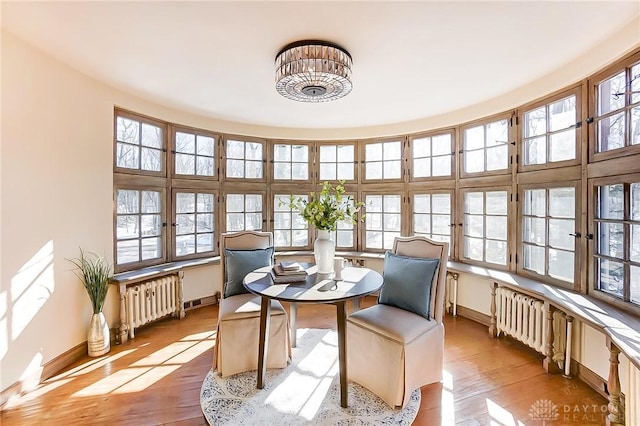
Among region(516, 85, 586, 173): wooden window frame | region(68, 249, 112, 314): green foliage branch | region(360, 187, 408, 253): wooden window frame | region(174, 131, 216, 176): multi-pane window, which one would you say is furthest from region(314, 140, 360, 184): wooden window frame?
region(68, 249, 112, 314): green foliage branch

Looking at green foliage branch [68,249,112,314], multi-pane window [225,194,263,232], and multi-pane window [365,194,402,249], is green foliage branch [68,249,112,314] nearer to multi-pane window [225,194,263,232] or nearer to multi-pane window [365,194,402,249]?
multi-pane window [225,194,263,232]

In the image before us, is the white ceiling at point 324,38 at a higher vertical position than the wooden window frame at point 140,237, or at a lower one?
higher

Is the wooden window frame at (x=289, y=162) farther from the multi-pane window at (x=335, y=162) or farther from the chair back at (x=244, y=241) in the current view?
the chair back at (x=244, y=241)

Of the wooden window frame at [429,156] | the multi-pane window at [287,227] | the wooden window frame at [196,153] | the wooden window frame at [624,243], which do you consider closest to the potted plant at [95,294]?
the wooden window frame at [196,153]

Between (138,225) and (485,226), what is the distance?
13.4ft

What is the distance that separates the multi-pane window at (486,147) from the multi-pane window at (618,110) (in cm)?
94

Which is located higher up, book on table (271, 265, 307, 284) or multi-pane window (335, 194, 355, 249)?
multi-pane window (335, 194, 355, 249)

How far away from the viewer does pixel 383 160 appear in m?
4.47

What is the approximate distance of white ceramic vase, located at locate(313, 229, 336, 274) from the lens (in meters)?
2.67

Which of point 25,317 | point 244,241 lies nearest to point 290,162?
point 244,241

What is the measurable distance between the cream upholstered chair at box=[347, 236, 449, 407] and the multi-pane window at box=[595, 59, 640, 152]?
1.45 meters

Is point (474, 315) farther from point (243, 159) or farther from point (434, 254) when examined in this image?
point (243, 159)

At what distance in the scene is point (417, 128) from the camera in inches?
162

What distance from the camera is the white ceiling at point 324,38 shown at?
182 cm
